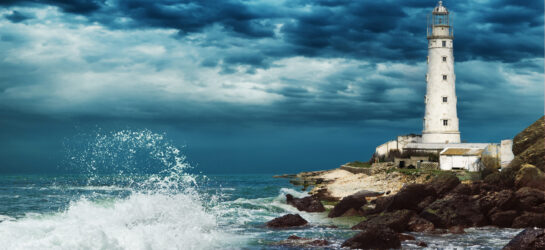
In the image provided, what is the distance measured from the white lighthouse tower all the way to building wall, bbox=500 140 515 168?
1412 cm

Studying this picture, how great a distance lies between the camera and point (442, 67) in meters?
50.2

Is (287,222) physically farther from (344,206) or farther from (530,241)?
(530,241)

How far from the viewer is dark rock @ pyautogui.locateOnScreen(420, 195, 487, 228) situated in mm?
22438

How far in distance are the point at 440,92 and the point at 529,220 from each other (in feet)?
94.9

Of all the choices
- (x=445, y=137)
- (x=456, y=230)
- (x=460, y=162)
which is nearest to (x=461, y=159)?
(x=460, y=162)

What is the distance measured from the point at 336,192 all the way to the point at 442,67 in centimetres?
1798

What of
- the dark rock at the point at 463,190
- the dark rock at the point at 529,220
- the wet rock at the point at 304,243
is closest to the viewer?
the wet rock at the point at 304,243

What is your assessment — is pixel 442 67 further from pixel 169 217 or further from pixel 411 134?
pixel 169 217

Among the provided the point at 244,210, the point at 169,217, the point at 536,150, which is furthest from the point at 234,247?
the point at 536,150

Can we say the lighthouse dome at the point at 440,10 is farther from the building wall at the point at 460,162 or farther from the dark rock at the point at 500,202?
the dark rock at the point at 500,202

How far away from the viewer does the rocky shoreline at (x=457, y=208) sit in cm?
1747

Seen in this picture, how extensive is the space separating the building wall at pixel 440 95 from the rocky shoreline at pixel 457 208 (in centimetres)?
1711

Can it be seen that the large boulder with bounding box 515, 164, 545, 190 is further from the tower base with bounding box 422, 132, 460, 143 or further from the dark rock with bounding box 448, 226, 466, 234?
the tower base with bounding box 422, 132, 460, 143

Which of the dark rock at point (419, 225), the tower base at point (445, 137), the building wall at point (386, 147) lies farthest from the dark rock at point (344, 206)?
the building wall at point (386, 147)
